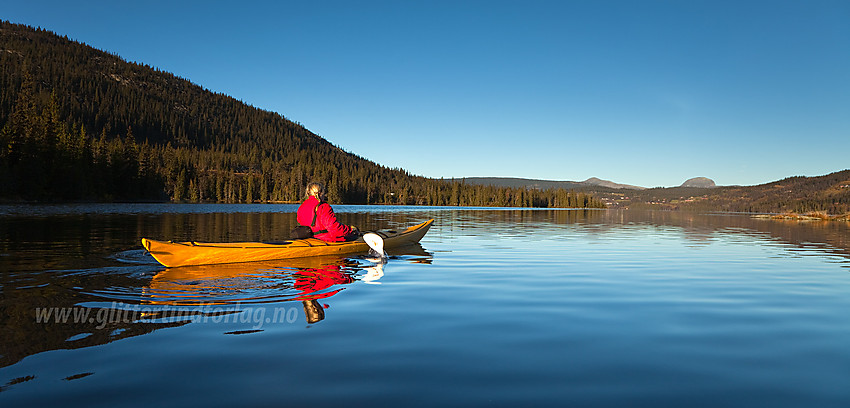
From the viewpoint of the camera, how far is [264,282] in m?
11.7

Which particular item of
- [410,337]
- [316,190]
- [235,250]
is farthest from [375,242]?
[410,337]

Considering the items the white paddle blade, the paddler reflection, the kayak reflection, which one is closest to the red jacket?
the kayak reflection

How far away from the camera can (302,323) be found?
8062 millimetres

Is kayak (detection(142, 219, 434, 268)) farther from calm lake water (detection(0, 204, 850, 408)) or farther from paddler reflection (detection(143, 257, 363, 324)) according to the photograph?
calm lake water (detection(0, 204, 850, 408))

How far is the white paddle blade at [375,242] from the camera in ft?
60.0

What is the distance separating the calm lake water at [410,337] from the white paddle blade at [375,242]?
11.1 feet

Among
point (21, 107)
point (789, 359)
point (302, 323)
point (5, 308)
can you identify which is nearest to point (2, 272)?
point (5, 308)

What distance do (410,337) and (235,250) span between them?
9.22 m

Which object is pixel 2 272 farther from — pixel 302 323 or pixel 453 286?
pixel 453 286

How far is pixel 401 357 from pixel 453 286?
6.06 metres

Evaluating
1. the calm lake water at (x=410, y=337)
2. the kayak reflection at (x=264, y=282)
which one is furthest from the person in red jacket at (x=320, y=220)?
the calm lake water at (x=410, y=337)

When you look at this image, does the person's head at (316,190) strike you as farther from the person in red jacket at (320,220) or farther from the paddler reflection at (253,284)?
the paddler reflection at (253,284)

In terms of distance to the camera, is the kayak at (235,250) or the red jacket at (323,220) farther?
the red jacket at (323,220)

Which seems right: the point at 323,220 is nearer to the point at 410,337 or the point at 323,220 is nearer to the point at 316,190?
the point at 316,190
